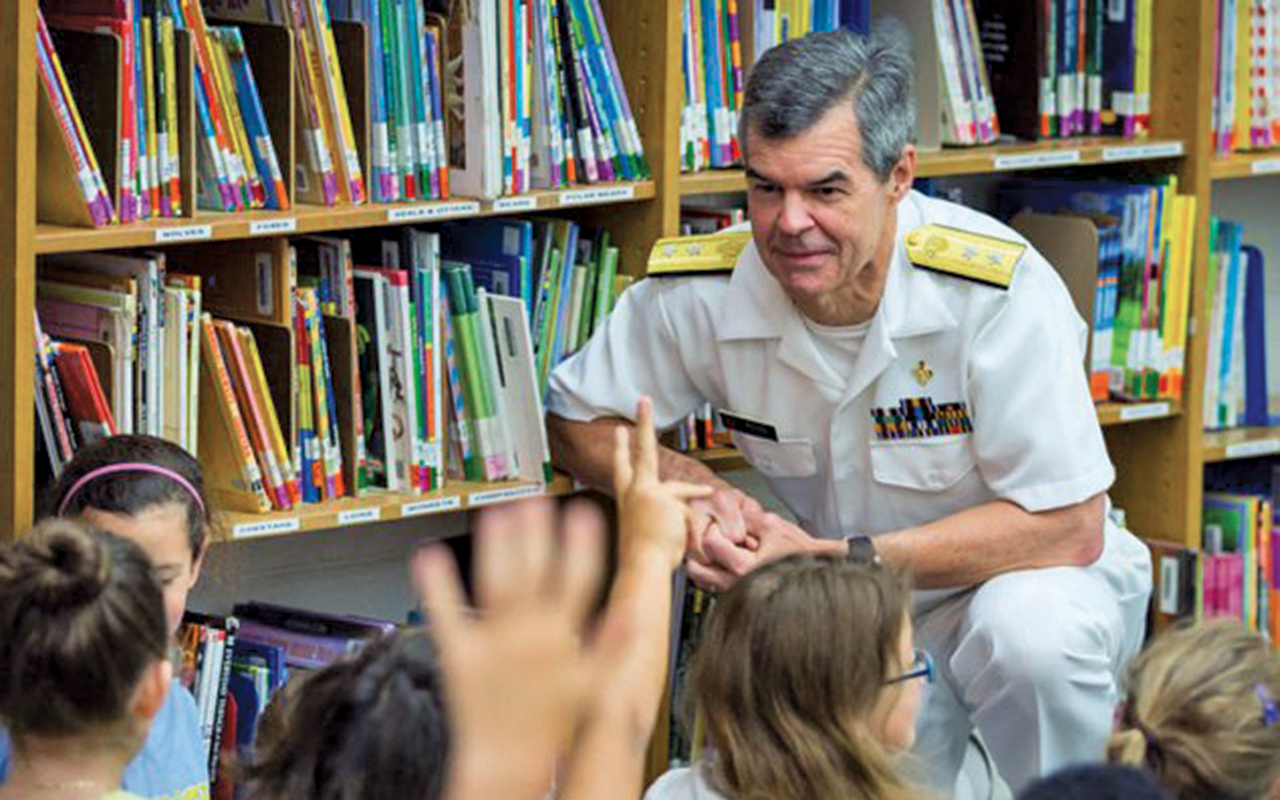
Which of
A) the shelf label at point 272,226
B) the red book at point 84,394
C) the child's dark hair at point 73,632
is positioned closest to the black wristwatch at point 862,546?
the shelf label at point 272,226

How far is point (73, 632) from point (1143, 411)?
7.40 ft

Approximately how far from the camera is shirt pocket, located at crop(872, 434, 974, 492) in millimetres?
3209

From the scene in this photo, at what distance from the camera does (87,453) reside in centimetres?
278

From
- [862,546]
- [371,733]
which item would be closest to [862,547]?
[862,546]

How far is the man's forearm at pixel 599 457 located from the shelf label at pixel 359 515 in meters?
0.30

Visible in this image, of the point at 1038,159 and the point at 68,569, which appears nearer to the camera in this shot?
the point at 68,569

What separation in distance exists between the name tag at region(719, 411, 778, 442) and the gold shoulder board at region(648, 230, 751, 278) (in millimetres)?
208

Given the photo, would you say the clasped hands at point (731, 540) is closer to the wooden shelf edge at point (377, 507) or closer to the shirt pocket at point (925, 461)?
the shirt pocket at point (925, 461)

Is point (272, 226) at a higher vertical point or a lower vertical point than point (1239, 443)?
higher

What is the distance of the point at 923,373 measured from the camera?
3.21 metres

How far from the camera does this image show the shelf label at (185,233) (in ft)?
9.50

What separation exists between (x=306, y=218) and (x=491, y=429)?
0.45 m

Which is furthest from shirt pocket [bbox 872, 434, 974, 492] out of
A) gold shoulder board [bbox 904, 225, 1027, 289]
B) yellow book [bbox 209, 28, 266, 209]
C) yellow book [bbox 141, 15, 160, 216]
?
yellow book [bbox 141, 15, 160, 216]

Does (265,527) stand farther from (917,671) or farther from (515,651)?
(515,651)
